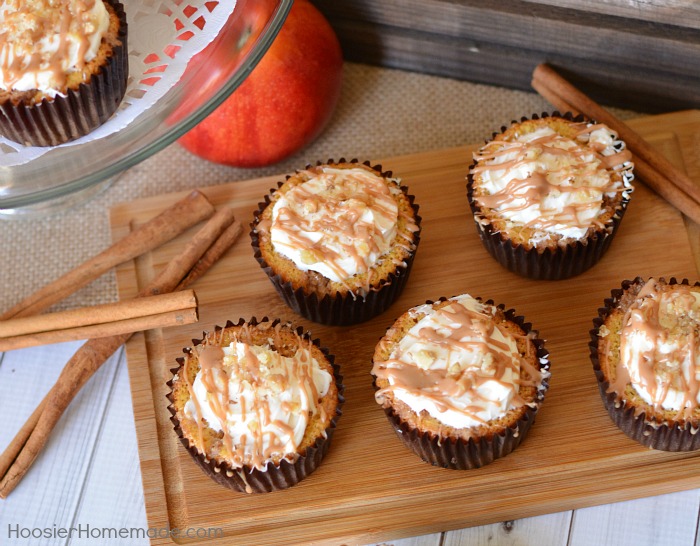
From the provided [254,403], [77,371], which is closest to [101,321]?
[77,371]

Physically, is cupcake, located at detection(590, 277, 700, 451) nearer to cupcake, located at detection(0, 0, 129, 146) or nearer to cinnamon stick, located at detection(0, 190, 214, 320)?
cinnamon stick, located at detection(0, 190, 214, 320)

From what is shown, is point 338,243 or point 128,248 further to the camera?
point 128,248

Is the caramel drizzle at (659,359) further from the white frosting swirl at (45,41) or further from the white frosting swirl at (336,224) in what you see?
the white frosting swirl at (45,41)

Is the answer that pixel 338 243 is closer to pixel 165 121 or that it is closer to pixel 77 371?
pixel 165 121

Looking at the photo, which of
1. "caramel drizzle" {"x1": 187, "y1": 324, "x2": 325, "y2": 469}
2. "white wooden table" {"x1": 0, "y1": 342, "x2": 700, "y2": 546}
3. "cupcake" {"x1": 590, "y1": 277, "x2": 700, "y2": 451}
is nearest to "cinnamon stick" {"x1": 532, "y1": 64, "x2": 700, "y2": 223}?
"cupcake" {"x1": 590, "y1": 277, "x2": 700, "y2": 451}

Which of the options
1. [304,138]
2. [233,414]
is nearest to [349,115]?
[304,138]
